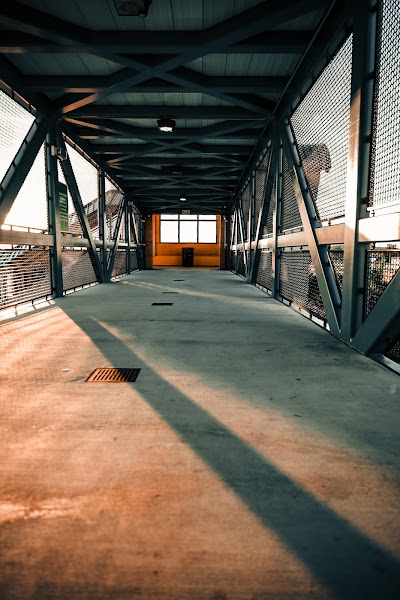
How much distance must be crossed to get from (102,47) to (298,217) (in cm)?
461

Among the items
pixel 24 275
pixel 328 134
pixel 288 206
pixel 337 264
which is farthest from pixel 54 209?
pixel 337 264

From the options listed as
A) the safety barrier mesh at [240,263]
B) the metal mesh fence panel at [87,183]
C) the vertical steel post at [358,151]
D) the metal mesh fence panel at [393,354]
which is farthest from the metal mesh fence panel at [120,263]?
the metal mesh fence panel at [393,354]

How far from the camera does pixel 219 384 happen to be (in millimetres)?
3090

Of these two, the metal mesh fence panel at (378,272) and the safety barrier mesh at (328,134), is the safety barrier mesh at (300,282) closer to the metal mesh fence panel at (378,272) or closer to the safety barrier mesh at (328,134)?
the safety barrier mesh at (328,134)

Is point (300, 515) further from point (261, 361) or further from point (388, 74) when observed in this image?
point (388, 74)

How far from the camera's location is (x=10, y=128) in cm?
689

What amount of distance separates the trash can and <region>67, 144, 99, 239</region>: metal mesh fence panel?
16.3 meters

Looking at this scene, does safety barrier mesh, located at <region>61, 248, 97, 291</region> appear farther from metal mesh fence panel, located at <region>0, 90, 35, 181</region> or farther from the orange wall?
the orange wall

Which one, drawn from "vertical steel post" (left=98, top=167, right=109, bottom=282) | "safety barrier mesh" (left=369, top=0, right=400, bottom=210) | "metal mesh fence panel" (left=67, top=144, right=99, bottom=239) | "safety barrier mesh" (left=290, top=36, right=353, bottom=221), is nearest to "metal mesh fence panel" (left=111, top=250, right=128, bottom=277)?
"vertical steel post" (left=98, top=167, right=109, bottom=282)

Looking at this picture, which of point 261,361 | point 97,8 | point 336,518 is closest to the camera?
point 336,518

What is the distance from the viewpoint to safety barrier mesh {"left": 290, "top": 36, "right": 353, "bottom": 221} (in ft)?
16.2

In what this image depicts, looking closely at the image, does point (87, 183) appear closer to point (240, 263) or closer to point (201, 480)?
point (240, 263)

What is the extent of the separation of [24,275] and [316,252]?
231 inches

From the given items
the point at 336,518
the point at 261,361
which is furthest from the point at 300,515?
the point at 261,361
